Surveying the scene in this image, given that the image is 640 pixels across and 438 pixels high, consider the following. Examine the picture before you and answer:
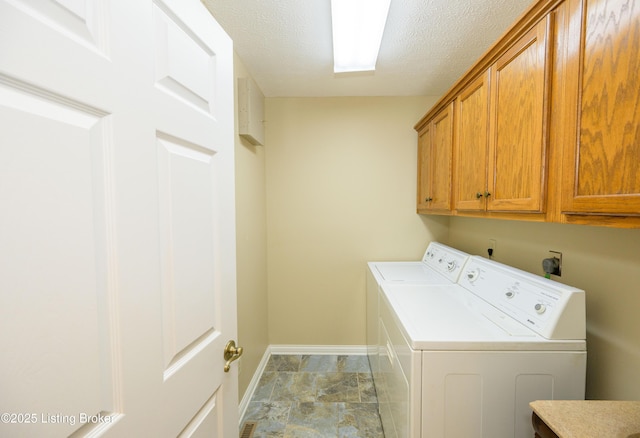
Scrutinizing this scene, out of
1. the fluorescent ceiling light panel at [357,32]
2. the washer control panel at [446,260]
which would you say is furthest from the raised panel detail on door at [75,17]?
the washer control panel at [446,260]

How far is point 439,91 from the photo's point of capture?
96.7 inches

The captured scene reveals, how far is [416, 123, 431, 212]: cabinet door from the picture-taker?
2223mm

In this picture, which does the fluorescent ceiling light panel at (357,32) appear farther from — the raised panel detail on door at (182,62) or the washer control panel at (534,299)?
the washer control panel at (534,299)

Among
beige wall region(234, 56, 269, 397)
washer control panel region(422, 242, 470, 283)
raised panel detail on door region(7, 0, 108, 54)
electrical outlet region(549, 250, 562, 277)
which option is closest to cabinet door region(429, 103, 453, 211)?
washer control panel region(422, 242, 470, 283)

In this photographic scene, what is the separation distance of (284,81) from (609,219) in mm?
2195

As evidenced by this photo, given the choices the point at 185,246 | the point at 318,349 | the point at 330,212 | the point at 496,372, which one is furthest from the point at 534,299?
the point at 318,349

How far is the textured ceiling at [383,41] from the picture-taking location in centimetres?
145

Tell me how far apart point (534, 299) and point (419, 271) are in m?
1.07

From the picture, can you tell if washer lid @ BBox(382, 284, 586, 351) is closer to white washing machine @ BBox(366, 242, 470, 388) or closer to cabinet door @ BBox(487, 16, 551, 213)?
white washing machine @ BBox(366, 242, 470, 388)

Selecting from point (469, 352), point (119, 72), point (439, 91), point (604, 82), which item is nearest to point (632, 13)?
point (604, 82)

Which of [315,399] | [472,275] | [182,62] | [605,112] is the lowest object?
[315,399]

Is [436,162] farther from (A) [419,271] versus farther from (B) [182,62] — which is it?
(B) [182,62]

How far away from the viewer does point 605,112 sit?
76 centimetres

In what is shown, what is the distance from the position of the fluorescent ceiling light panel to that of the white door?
87 centimetres
